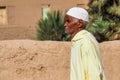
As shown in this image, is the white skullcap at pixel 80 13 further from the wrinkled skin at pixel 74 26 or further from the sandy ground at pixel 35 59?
the sandy ground at pixel 35 59

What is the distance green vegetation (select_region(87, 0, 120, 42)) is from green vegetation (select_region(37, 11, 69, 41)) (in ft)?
3.54

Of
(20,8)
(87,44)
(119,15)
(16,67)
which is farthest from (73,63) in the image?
(20,8)

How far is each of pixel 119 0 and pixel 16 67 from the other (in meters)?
8.42

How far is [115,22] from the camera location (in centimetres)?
1633

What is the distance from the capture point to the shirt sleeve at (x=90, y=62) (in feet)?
12.2

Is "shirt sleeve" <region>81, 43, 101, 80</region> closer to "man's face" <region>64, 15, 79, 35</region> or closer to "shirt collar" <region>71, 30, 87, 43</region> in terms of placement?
"shirt collar" <region>71, 30, 87, 43</region>

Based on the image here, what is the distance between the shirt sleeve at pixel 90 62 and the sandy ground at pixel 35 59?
202 inches

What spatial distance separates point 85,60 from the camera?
12.4 feet

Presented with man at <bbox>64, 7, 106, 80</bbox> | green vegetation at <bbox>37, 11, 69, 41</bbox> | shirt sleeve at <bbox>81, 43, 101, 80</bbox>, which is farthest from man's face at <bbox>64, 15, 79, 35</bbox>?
A: green vegetation at <bbox>37, 11, 69, 41</bbox>

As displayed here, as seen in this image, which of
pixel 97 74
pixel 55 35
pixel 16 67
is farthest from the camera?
pixel 55 35

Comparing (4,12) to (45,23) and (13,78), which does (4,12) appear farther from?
(13,78)

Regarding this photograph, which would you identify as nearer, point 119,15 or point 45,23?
point 45,23

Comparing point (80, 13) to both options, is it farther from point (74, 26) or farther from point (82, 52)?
point (82, 52)

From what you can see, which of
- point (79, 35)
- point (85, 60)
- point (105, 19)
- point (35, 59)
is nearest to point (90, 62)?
point (85, 60)
